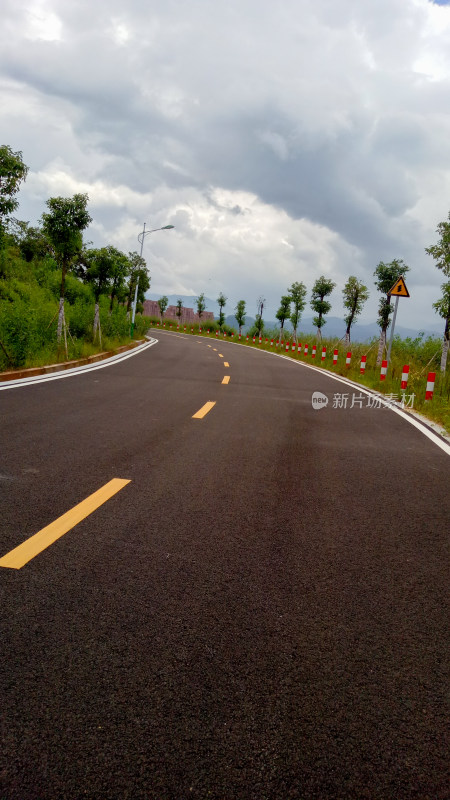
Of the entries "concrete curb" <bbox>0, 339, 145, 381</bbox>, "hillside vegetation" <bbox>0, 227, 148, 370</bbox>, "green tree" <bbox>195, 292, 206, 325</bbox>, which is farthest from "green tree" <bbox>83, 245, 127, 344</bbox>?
"green tree" <bbox>195, 292, 206, 325</bbox>

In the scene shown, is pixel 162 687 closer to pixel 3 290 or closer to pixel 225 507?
pixel 225 507

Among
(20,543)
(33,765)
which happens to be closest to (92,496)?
(20,543)

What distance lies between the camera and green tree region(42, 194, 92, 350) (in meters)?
16.4

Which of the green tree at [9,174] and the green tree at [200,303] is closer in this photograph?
the green tree at [9,174]

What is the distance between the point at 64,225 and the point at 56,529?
594 inches

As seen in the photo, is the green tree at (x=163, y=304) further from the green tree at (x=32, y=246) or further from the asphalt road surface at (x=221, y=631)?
the asphalt road surface at (x=221, y=631)

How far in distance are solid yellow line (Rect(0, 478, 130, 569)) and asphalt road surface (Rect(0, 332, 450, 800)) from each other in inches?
2.3

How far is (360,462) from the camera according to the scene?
618cm

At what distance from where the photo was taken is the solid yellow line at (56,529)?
3.11 metres

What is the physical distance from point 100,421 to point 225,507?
11.8ft

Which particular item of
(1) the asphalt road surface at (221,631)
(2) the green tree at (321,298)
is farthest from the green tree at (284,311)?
(1) the asphalt road surface at (221,631)

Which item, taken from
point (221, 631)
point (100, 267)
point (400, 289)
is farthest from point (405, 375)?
point (100, 267)

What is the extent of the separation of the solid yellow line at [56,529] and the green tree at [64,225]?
12897 mm

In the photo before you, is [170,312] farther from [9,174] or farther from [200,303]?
[9,174]
